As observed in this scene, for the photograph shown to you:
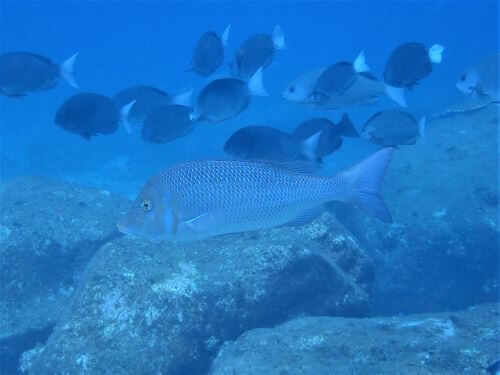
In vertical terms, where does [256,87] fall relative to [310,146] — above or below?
above

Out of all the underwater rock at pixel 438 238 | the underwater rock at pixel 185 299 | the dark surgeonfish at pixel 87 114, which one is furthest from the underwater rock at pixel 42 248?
the underwater rock at pixel 438 238

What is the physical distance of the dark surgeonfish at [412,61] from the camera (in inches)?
183

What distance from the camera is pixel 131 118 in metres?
5.33

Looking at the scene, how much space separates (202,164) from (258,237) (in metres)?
2.16

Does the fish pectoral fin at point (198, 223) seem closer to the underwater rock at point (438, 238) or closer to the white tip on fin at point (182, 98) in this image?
the white tip on fin at point (182, 98)

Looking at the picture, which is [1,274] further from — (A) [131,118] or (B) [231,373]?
(B) [231,373]

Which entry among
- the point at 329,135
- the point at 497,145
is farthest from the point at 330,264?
the point at 497,145

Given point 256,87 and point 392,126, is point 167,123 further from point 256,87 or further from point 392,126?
point 392,126

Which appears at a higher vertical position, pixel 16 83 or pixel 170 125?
pixel 16 83

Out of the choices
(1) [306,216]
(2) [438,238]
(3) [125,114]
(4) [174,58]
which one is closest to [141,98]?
(3) [125,114]

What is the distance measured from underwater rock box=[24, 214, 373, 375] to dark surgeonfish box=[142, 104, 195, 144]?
1.40m

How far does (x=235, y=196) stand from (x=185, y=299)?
185cm

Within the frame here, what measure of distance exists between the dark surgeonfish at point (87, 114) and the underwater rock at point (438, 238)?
520 cm

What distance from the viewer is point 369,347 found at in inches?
140
